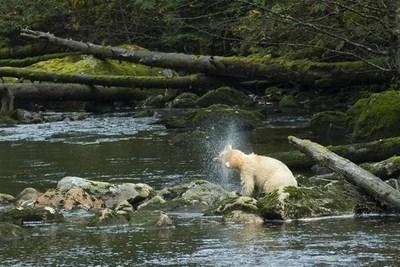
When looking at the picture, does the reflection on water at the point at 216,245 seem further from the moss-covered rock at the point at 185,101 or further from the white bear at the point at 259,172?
the moss-covered rock at the point at 185,101

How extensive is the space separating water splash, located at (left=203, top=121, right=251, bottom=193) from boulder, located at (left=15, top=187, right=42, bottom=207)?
2625 millimetres

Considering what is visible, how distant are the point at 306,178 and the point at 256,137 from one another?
5.67 meters

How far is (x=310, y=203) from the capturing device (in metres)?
9.83

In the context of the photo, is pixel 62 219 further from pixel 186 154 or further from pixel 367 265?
pixel 186 154

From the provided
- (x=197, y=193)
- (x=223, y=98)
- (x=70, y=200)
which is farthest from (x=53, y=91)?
(x=197, y=193)

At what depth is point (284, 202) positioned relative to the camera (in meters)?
9.64

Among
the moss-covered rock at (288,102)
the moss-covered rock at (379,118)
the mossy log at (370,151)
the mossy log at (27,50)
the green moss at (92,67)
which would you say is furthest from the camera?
the mossy log at (27,50)

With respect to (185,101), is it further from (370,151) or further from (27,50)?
(370,151)

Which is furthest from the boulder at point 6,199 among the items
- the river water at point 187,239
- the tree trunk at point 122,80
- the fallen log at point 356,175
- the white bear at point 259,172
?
the tree trunk at point 122,80

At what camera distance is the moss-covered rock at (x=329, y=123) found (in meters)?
18.0

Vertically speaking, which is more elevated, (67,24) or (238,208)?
(67,24)

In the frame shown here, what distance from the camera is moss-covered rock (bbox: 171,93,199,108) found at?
24375 mm

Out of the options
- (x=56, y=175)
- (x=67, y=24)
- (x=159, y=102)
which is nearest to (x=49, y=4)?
(x=67, y=24)

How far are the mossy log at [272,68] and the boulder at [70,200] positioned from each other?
9646 mm
